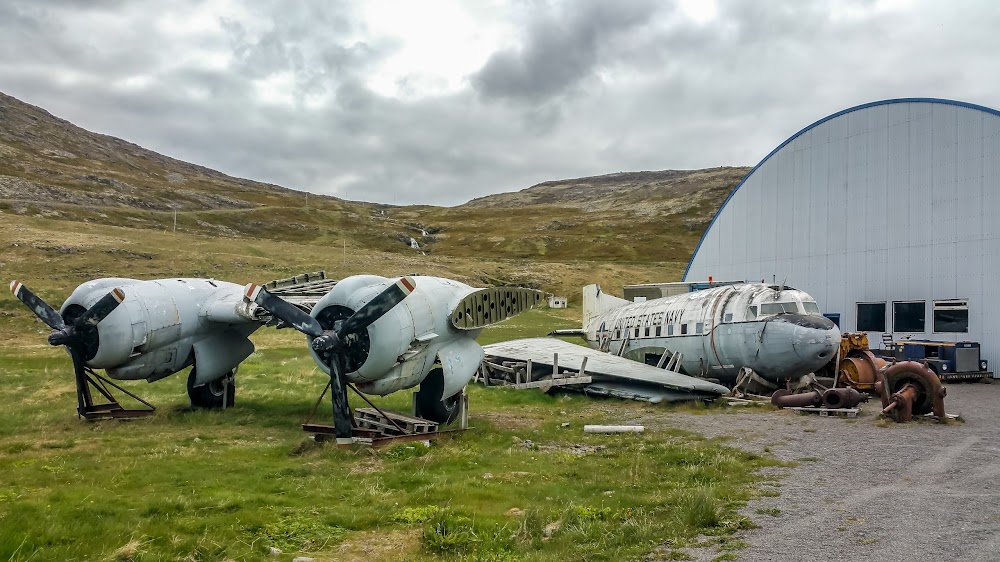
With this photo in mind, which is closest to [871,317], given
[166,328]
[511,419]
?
[511,419]

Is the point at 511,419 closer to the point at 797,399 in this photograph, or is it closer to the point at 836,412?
the point at 797,399

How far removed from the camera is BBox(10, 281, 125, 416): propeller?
17469mm

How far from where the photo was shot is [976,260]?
29828 mm

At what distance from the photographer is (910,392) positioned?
1831 cm

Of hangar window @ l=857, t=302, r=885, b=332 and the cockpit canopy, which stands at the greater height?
the cockpit canopy

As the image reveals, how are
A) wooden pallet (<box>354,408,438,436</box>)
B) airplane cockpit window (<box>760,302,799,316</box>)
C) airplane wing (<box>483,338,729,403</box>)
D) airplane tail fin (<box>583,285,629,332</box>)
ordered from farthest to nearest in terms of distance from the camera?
airplane tail fin (<box>583,285,629,332</box>)
airplane wing (<box>483,338,729,403</box>)
airplane cockpit window (<box>760,302,799,316</box>)
wooden pallet (<box>354,408,438,436</box>)

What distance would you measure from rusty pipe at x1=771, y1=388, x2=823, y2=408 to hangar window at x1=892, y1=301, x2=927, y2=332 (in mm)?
13971

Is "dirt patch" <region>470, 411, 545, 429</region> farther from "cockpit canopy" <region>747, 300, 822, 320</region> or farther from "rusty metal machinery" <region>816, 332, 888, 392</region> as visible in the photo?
"rusty metal machinery" <region>816, 332, 888, 392</region>

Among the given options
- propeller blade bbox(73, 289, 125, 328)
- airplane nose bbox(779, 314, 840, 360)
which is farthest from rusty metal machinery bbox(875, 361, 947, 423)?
propeller blade bbox(73, 289, 125, 328)

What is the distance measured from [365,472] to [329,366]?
3.53m

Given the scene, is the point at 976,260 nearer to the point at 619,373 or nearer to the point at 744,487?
the point at 619,373

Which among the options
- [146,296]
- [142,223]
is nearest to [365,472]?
[146,296]

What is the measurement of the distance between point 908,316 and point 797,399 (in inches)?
604

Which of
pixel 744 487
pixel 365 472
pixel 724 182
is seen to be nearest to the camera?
pixel 744 487
